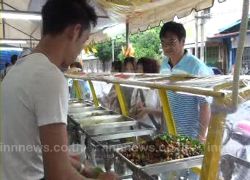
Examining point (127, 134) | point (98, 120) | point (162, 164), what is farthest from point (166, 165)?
point (98, 120)

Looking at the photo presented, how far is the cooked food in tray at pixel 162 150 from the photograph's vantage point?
1.83 meters

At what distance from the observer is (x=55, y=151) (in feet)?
3.65

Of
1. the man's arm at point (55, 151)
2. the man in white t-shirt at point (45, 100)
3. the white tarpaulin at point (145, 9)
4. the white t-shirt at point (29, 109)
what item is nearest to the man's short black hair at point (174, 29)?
the white tarpaulin at point (145, 9)

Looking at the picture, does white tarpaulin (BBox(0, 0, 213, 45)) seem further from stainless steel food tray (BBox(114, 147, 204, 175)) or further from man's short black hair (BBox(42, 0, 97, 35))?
stainless steel food tray (BBox(114, 147, 204, 175))

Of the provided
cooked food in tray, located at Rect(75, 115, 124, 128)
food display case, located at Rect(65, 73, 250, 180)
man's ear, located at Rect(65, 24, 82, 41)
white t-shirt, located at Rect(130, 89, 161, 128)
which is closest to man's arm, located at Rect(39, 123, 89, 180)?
man's ear, located at Rect(65, 24, 82, 41)

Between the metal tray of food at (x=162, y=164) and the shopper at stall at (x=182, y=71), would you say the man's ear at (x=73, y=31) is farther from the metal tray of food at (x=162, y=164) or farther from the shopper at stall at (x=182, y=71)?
the shopper at stall at (x=182, y=71)

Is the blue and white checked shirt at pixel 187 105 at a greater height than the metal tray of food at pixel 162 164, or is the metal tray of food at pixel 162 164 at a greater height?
the blue and white checked shirt at pixel 187 105

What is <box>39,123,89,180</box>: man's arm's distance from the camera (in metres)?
1.10

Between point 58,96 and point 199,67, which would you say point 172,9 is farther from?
point 58,96

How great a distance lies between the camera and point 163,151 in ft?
6.21

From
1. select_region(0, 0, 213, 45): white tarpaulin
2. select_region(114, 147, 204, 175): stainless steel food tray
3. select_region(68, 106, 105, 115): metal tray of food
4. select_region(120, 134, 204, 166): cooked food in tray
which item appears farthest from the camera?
select_region(68, 106, 105, 115): metal tray of food

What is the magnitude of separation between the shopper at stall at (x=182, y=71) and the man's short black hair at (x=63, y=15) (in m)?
1.31

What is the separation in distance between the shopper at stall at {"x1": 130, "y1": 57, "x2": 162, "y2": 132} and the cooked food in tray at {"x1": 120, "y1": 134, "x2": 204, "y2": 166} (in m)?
0.89

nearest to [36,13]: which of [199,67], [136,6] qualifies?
[136,6]
